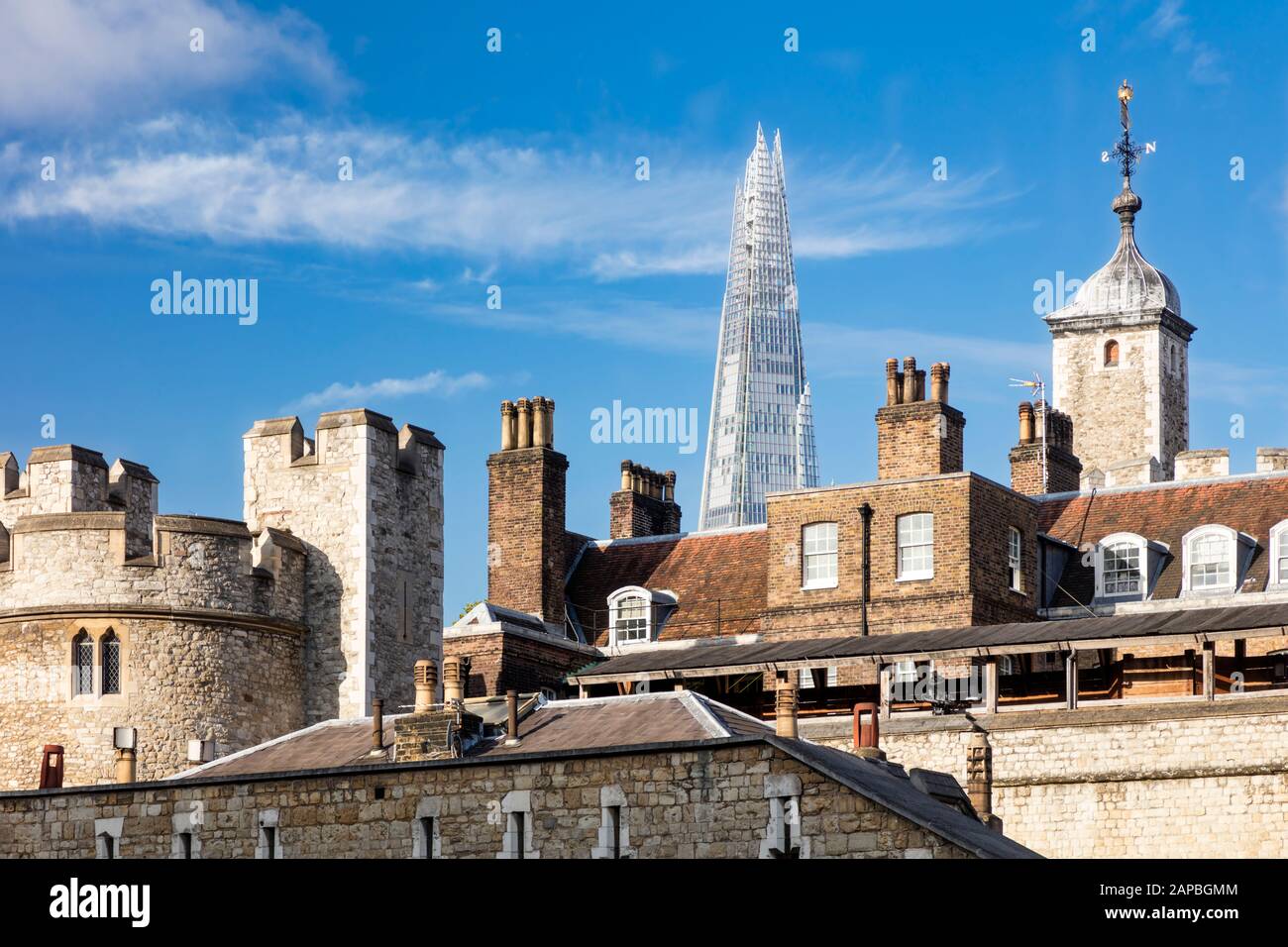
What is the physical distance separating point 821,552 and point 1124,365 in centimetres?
2696

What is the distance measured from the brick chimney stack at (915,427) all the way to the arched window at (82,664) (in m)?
17.6

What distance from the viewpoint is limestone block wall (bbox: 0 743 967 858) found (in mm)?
27266

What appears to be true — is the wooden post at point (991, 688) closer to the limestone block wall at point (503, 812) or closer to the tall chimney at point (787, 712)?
the tall chimney at point (787, 712)

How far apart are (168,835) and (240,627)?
12.7m

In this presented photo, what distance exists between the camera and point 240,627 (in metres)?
44.6

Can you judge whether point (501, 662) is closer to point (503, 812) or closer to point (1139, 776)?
point (1139, 776)

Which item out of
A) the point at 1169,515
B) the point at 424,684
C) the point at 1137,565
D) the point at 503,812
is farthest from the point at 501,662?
the point at 503,812

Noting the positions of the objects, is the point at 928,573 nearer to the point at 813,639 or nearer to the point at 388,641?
the point at 813,639

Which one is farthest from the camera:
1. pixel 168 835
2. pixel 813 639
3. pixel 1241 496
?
pixel 1241 496

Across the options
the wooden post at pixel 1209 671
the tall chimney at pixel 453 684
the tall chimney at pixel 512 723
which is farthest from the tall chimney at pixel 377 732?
the wooden post at pixel 1209 671

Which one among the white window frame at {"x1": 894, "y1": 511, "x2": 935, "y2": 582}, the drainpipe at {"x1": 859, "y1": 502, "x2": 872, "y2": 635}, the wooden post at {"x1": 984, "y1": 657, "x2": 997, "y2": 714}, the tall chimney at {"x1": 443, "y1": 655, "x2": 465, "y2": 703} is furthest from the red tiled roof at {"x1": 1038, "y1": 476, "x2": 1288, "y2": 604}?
the tall chimney at {"x1": 443, "y1": 655, "x2": 465, "y2": 703}

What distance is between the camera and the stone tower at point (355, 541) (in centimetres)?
4575

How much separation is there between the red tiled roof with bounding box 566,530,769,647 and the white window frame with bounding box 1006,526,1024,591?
563 centimetres
